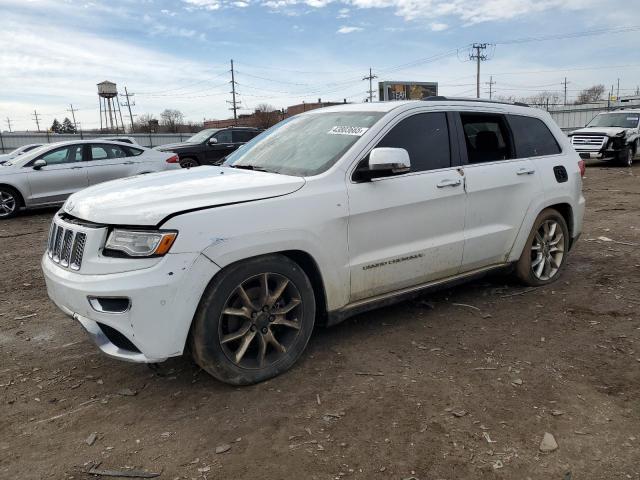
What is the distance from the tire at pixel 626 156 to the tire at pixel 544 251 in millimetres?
14368

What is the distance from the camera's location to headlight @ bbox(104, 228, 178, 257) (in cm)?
281

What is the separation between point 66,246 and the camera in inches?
123

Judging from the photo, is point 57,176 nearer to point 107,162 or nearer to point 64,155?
point 64,155

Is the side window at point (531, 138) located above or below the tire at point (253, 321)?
above

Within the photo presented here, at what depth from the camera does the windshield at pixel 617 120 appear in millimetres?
17828

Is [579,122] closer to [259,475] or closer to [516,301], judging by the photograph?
[516,301]

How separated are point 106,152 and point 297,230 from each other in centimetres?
964

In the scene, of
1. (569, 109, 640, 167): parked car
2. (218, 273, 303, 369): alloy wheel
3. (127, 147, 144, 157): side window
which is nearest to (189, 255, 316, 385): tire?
(218, 273, 303, 369): alloy wheel

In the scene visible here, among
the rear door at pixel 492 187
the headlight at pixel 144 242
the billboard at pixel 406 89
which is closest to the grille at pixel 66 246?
the headlight at pixel 144 242

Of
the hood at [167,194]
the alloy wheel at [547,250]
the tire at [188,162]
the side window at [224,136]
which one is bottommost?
the alloy wheel at [547,250]

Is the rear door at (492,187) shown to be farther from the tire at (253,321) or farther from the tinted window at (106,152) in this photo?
the tinted window at (106,152)

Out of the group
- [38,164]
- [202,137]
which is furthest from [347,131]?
[202,137]

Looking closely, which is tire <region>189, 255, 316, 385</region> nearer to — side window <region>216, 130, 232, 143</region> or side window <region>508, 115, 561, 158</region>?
side window <region>508, 115, 561, 158</region>

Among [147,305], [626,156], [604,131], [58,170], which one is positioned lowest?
[626,156]
